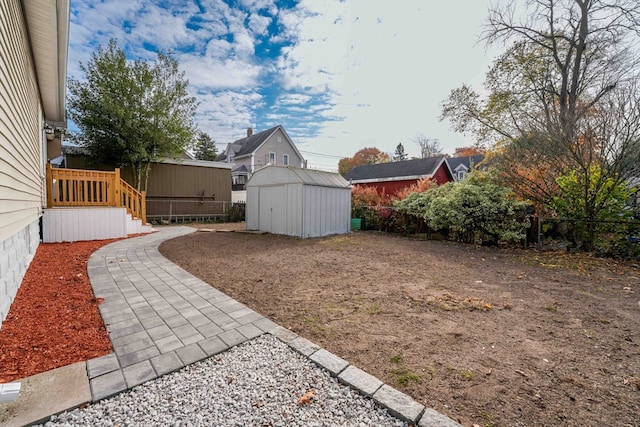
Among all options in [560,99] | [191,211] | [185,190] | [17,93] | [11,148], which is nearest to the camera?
[11,148]

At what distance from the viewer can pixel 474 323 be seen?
9.20 feet

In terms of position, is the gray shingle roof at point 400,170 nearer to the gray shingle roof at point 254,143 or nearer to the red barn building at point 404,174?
the red barn building at point 404,174

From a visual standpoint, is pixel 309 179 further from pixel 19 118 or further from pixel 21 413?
pixel 21 413

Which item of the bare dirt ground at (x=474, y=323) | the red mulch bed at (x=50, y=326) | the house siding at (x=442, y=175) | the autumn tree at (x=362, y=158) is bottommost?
the bare dirt ground at (x=474, y=323)

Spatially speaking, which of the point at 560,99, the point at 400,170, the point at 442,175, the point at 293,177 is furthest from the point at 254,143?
the point at 560,99

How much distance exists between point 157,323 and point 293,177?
22.1 ft

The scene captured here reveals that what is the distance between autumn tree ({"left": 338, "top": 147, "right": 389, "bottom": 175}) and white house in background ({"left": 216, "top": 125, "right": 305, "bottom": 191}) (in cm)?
1600

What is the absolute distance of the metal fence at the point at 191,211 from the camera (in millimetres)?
12914

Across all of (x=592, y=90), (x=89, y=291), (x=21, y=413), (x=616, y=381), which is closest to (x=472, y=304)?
(x=616, y=381)

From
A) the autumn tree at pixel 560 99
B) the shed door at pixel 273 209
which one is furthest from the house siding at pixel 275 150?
the autumn tree at pixel 560 99

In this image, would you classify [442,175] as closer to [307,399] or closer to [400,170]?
[400,170]

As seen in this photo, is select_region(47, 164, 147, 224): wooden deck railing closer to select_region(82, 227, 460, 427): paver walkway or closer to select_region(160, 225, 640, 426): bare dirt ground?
select_region(160, 225, 640, 426): bare dirt ground

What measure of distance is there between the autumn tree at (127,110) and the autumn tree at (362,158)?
2802 centimetres

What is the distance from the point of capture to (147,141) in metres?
11.5
